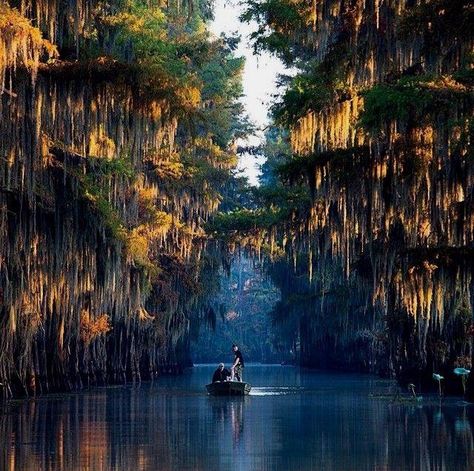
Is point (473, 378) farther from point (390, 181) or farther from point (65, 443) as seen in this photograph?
point (65, 443)

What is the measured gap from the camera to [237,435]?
23.1m

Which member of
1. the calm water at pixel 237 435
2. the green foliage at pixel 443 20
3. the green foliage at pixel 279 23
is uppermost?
the green foliage at pixel 279 23

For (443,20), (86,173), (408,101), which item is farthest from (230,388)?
(443,20)

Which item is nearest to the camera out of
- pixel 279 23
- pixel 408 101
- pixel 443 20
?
pixel 443 20

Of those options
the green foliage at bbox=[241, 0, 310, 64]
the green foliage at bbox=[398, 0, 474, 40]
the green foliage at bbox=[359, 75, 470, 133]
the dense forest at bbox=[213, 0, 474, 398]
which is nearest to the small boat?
the dense forest at bbox=[213, 0, 474, 398]

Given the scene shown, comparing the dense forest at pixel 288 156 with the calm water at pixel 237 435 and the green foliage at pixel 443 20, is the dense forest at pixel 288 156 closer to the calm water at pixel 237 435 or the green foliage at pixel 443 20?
the green foliage at pixel 443 20

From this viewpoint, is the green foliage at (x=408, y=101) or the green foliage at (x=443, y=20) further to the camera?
the green foliage at (x=408, y=101)

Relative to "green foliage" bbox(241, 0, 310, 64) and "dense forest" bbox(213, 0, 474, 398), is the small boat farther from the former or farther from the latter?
"green foliage" bbox(241, 0, 310, 64)

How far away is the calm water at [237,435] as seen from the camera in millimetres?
17625

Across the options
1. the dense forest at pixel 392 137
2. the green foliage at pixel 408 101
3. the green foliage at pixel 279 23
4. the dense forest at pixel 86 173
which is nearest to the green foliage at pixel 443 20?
the dense forest at pixel 392 137

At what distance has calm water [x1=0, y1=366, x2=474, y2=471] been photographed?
1762 centimetres

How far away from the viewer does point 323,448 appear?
1989 centimetres

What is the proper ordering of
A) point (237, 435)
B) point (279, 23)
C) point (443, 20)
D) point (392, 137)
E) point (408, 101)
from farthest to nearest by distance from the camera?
1. point (279, 23)
2. point (237, 435)
3. point (392, 137)
4. point (408, 101)
5. point (443, 20)

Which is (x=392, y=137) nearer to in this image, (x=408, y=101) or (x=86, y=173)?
(x=408, y=101)
